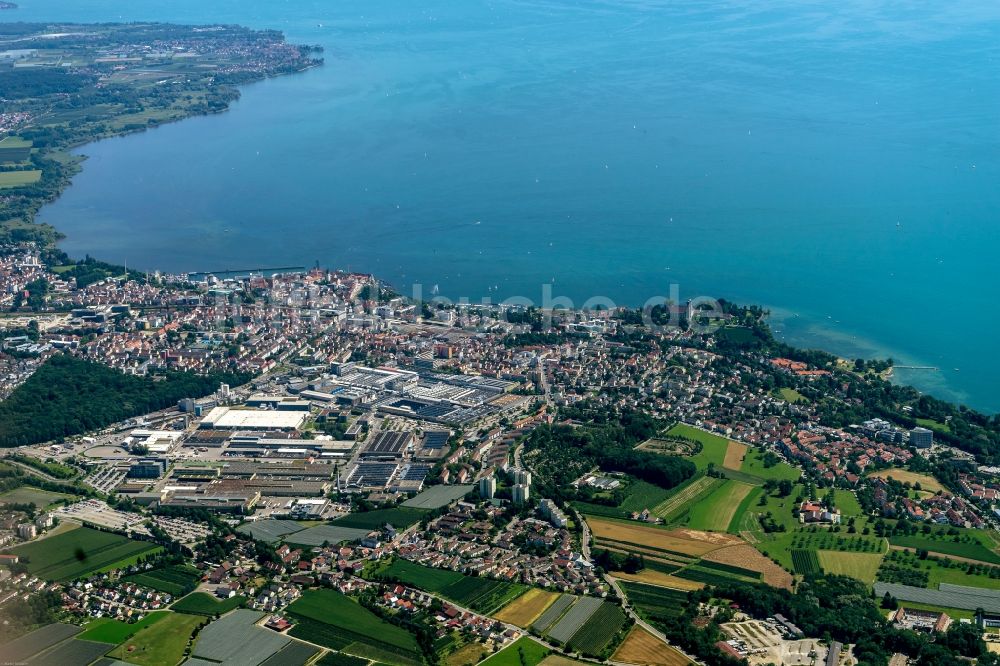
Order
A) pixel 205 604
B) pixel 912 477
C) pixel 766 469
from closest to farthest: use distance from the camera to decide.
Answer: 1. pixel 205 604
2. pixel 912 477
3. pixel 766 469

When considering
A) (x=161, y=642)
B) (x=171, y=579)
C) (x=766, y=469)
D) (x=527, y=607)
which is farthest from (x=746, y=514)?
(x=161, y=642)

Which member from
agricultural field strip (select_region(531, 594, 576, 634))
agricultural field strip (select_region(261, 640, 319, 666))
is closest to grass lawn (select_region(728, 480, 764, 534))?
agricultural field strip (select_region(531, 594, 576, 634))

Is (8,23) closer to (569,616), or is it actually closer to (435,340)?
(435,340)

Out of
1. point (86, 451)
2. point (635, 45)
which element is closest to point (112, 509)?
point (86, 451)

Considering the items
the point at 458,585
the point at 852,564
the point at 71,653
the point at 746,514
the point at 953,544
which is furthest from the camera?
the point at 746,514

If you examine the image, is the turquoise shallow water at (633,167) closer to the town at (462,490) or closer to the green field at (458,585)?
the town at (462,490)

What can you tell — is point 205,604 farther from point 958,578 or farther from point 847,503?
point 958,578
